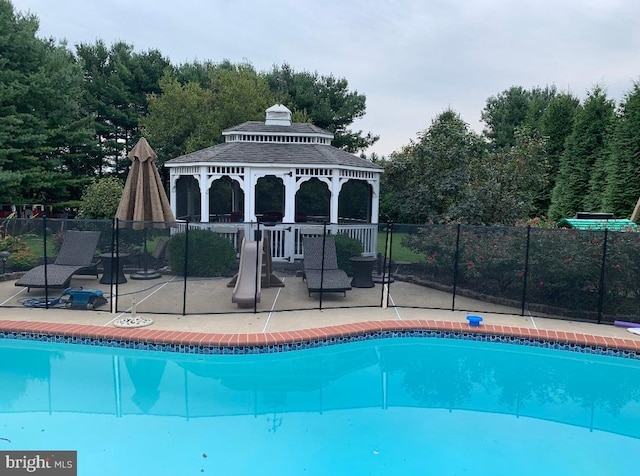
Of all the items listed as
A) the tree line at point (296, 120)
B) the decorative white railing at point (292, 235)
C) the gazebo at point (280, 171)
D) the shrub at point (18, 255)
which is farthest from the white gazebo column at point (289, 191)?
the shrub at point (18, 255)

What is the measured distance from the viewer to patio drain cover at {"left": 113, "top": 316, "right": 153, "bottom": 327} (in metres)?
7.71

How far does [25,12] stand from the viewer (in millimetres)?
20203

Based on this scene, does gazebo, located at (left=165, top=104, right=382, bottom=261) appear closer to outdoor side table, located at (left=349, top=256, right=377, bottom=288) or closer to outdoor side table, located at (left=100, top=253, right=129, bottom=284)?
outdoor side table, located at (left=349, top=256, right=377, bottom=288)

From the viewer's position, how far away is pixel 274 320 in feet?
27.1

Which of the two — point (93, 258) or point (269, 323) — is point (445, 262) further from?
point (93, 258)

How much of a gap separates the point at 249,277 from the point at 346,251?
315 cm

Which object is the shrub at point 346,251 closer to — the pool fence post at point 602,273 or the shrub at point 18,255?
the pool fence post at point 602,273

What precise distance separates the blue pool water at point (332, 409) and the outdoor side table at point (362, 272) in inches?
113

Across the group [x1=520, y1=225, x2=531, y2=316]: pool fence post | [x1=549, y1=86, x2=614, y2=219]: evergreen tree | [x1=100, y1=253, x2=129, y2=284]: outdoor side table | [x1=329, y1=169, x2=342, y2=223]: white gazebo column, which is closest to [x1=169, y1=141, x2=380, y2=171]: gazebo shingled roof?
[x1=329, y1=169, x2=342, y2=223]: white gazebo column

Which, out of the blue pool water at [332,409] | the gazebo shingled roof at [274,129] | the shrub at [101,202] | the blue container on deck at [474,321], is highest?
the gazebo shingled roof at [274,129]

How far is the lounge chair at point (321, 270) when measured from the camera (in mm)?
9266

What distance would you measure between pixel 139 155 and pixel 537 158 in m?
11.3

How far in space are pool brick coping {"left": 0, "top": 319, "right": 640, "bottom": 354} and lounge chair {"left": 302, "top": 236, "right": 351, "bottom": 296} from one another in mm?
1263

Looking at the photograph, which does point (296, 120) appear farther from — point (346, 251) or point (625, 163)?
point (625, 163)
